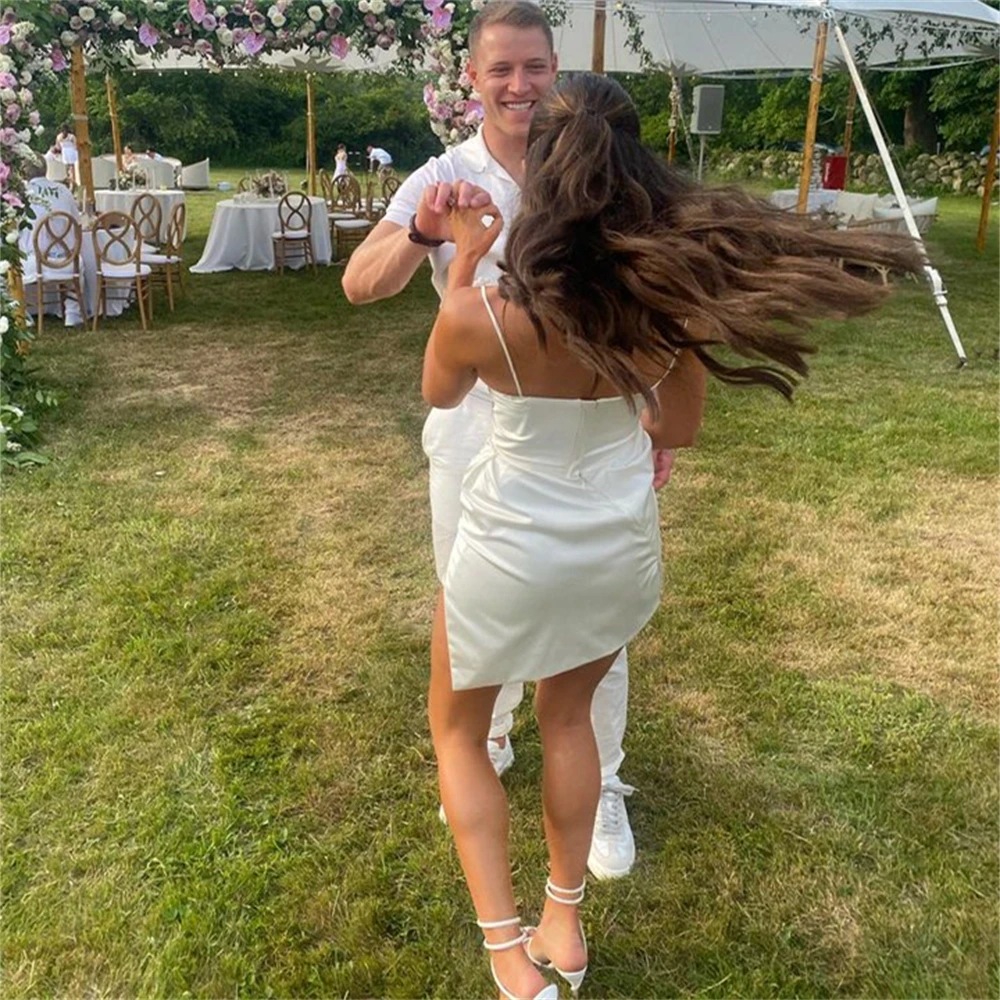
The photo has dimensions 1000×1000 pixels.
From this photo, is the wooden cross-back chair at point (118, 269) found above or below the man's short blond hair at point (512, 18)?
below

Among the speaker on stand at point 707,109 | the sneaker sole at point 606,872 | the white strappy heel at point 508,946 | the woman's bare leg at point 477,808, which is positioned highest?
the speaker on stand at point 707,109

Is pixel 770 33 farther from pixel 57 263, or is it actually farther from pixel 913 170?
pixel 913 170

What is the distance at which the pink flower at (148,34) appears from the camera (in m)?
5.94

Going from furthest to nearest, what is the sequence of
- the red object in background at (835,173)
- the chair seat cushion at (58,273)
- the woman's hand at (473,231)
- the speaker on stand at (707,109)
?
the speaker on stand at (707,109)
the red object in background at (835,173)
the chair seat cushion at (58,273)
the woman's hand at (473,231)

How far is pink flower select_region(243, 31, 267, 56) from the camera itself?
20.0 ft

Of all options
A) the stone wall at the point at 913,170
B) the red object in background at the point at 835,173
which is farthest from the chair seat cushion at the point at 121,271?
the stone wall at the point at 913,170

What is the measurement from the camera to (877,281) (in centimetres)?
144

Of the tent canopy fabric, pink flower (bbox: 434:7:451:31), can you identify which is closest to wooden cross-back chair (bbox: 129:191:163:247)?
pink flower (bbox: 434:7:451:31)

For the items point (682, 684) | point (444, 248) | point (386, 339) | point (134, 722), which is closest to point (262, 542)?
point (134, 722)

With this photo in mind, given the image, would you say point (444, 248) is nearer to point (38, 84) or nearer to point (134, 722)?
point (134, 722)

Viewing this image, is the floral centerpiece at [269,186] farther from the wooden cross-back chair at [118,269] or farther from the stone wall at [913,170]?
the stone wall at [913,170]

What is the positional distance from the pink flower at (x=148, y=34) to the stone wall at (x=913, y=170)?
1608 centimetres

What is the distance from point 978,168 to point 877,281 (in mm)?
22377

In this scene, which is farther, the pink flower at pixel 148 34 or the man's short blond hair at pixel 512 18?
the pink flower at pixel 148 34
